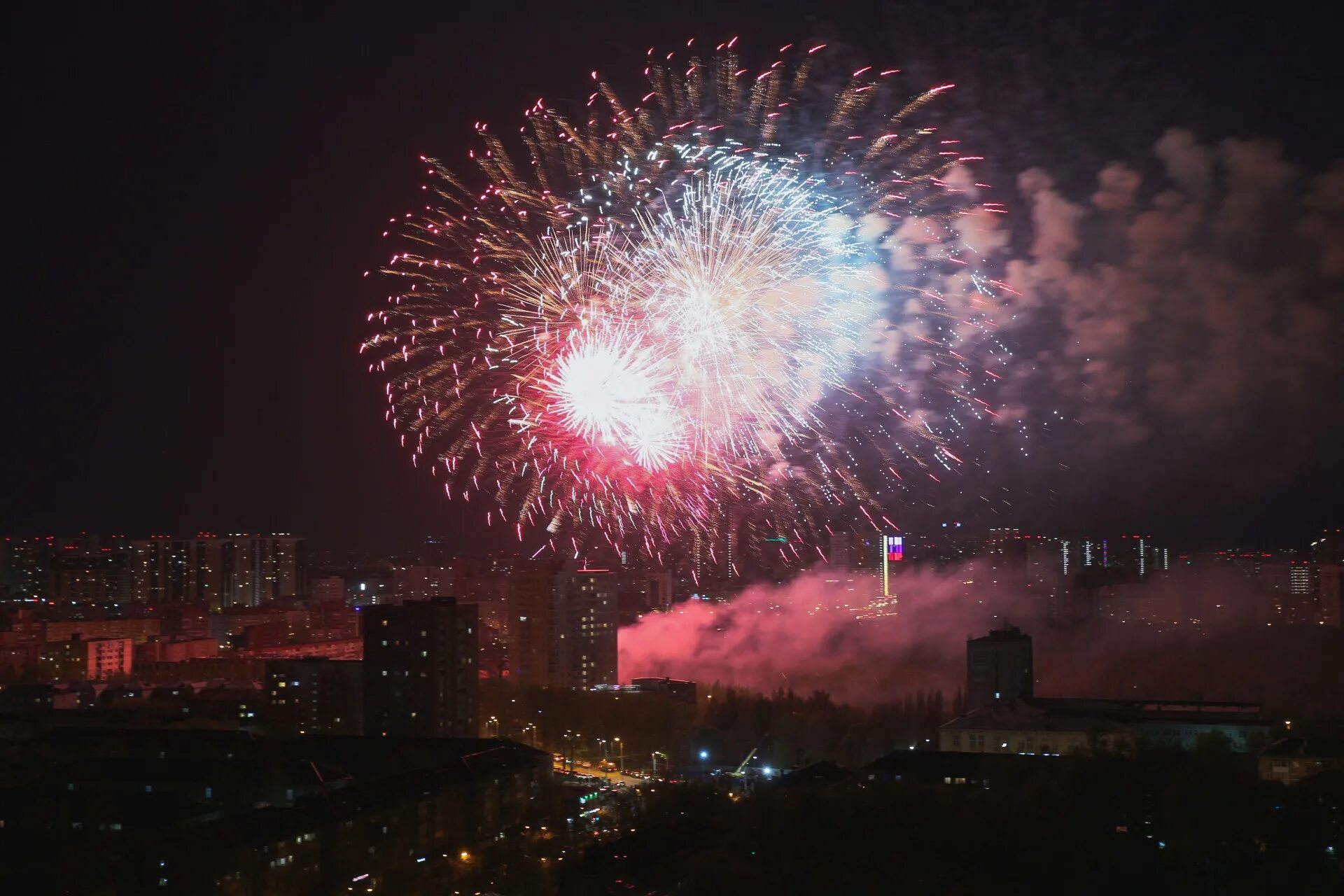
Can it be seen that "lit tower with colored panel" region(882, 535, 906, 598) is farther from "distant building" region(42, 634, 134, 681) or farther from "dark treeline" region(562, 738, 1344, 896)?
"distant building" region(42, 634, 134, 681)

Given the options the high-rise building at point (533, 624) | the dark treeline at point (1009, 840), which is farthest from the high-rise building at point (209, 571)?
the dark treeline at point (1009, 840)

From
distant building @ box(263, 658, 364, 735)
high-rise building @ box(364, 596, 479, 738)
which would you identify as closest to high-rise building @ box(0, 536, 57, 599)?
distant building @ box(263, 658, 364, 735)

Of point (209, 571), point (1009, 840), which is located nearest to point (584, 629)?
point (1009, 840)

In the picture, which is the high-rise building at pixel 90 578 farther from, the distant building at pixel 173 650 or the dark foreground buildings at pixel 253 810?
the dark foreground buildings at pixel 253 810

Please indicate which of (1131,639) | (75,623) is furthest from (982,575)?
(75,623)

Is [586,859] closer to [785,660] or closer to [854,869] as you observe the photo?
[854,869]

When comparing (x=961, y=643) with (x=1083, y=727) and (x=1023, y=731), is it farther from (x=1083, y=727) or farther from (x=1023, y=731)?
(x=1083, y=727)
